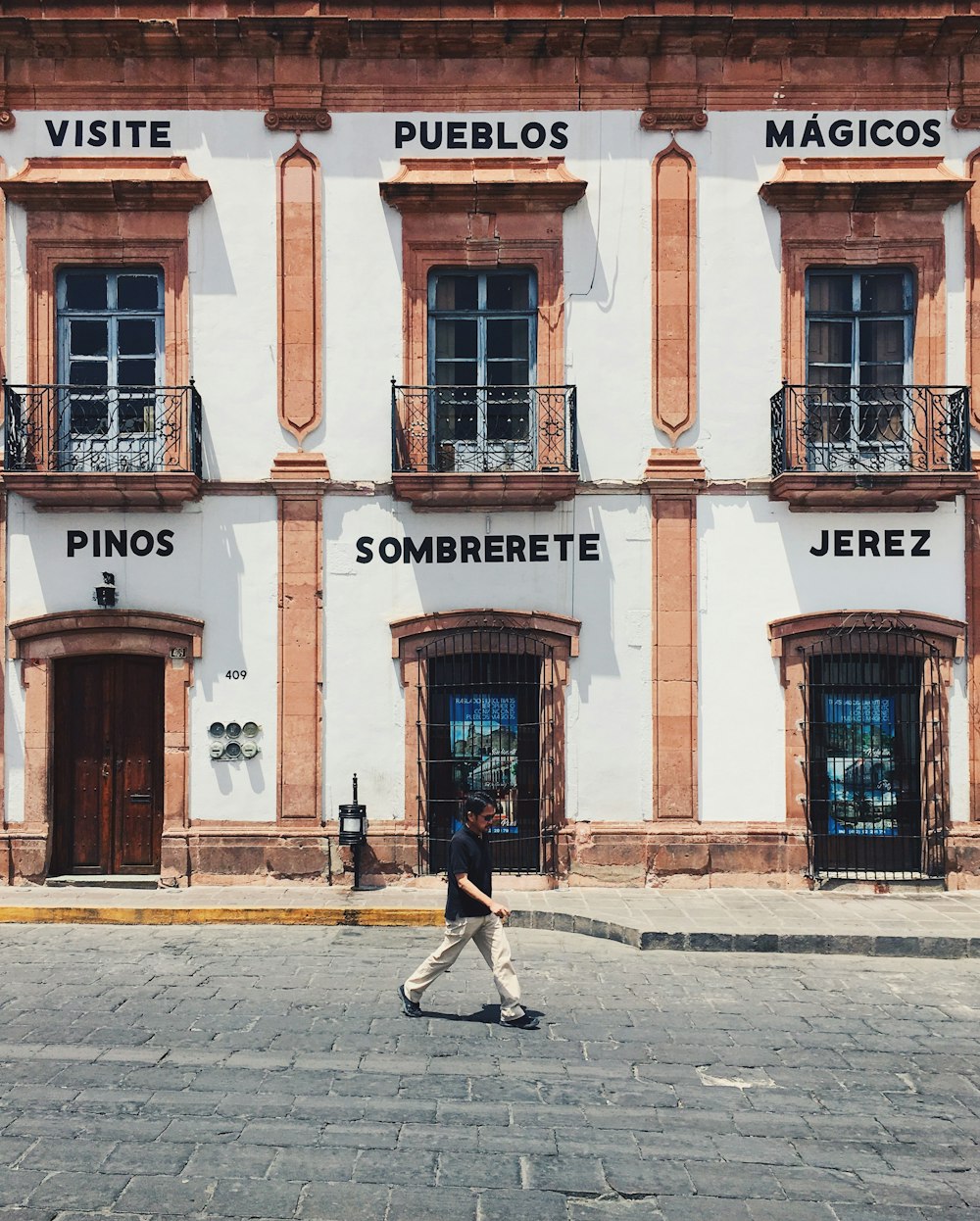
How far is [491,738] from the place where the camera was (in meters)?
12.3

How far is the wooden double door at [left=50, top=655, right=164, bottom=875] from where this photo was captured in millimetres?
12297

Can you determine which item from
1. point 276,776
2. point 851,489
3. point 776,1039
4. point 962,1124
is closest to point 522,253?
point 851,489

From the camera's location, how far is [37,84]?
12258 millimetres

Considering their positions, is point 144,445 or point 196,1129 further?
point 144,445

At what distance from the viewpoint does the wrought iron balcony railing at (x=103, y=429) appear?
1194 centimetres

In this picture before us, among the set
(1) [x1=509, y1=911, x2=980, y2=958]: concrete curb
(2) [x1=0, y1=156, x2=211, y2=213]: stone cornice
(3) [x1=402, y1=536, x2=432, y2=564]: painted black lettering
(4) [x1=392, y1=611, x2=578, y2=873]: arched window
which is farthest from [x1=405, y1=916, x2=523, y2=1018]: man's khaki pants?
(2) [x1=0, y1=156, x2=211, y2=213]: stone cornice

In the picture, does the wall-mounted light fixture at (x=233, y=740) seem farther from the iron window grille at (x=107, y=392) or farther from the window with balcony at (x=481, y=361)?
the window with balcony at (x=481, y=361)

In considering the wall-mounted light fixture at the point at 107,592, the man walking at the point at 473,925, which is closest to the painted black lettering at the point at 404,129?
the wall-mounted light fixture at the point at 107,592

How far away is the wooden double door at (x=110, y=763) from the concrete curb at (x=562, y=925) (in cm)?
149

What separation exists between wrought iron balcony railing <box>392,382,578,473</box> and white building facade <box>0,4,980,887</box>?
7 centimetres

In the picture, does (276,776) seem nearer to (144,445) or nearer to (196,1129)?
(144,445)

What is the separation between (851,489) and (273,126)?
7616 millimetres

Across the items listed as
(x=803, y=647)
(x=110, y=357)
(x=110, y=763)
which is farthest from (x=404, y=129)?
(x=110, y=763)

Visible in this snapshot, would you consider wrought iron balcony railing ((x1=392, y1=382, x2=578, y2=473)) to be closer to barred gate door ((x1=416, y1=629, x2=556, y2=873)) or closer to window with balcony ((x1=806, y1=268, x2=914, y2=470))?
barred gate door ((x1=416, y1=629, x2=556, y2=873))
